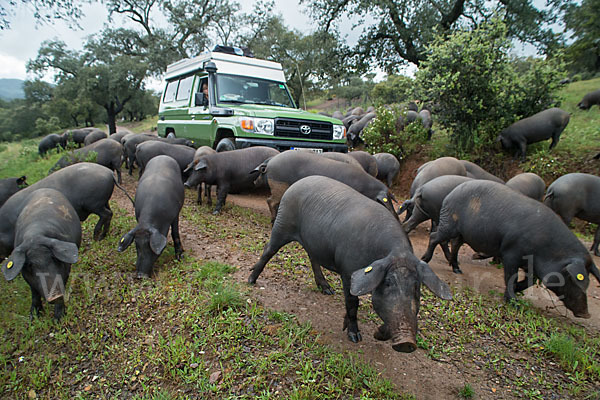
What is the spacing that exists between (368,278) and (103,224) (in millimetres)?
5511

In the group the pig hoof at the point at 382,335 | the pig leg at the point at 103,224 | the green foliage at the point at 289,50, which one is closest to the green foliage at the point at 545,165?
the pig hoof at the point at 382,335

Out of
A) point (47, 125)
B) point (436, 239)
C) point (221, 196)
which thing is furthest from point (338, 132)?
point (47, 125)

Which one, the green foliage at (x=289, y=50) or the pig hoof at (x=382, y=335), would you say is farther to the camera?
the green foliage at (x=289, y=50)

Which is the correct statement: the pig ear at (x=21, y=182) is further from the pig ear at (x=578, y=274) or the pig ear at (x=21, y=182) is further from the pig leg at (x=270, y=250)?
the pig ear at (x=578, y=274)

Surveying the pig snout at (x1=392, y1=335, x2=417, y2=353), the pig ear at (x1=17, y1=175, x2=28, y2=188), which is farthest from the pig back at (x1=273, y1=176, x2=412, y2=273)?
the pig ear at (x1=17, y1=175, x2=28, y2=188)

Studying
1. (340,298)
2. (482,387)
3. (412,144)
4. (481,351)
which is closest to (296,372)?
(340,298)

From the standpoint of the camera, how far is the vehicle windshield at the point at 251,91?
10055 millimetres

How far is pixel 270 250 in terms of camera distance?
175 inches

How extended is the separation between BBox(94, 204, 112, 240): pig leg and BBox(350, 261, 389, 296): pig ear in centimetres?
520

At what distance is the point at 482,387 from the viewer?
10.8 feet

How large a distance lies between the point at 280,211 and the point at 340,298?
1358mm

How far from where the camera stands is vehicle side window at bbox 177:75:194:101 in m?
11.4

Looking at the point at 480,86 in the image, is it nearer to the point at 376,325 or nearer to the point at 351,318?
the point at 376,325

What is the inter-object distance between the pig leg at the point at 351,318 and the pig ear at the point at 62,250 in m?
2.97
